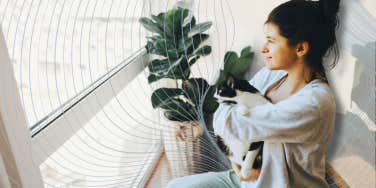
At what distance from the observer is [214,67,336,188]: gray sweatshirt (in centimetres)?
60

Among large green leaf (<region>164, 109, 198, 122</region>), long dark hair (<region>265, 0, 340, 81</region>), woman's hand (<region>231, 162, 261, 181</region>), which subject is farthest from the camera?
large green leaf (<region>164, 109, 198, 122</region>)

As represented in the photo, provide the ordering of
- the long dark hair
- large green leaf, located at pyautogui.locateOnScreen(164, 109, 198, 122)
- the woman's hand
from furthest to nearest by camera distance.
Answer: large green leaf, located at pyautogui.locateOnScreen(164, 109, 198, 122) → the woman's hand → the long dark hair

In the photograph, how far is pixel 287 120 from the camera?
61 centimetres

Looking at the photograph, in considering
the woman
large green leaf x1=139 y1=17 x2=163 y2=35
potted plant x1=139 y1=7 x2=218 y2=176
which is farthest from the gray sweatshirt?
large green leaf x1=139 y1=17 x2=163 y2=35

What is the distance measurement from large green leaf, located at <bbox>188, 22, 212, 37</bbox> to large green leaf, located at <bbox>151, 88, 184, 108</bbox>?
0.14 m

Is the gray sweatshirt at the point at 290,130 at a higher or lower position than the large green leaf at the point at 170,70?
lower

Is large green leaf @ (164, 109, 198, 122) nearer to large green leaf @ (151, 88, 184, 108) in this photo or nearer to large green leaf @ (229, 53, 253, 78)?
large green leaf @ (151, 88, 184, 108)

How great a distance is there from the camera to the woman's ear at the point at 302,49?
600mm

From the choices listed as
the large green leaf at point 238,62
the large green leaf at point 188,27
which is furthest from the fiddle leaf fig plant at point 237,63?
the large green leaf at point 188,27

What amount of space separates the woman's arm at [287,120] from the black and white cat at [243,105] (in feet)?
0.04

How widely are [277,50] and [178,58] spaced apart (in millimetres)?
232

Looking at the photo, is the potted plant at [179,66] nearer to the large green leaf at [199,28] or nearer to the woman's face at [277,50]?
the large green leaf at [199,28]

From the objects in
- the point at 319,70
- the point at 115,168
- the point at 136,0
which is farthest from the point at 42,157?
the point at 319,70

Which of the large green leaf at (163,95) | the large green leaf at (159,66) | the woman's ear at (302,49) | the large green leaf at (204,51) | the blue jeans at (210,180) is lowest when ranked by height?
the blue jeans at (210,180)
